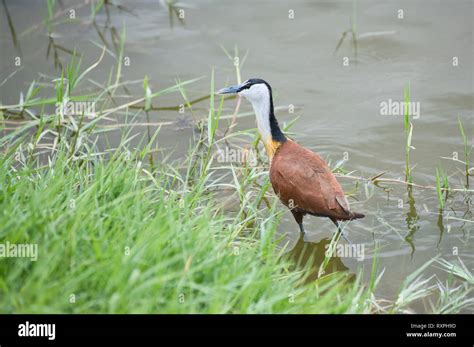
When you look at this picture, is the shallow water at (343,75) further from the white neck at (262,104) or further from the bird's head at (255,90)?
the bird's head at (255,90)

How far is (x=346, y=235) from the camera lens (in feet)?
19.8

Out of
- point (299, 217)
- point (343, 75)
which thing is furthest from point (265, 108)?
point (343, 75)

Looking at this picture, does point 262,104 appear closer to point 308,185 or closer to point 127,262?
point 308,185

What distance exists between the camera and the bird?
561cm

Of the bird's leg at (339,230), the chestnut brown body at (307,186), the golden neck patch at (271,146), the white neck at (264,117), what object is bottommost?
the bird's leg at (339,230)

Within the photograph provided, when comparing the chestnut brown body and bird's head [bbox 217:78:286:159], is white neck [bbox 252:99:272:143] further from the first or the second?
the chestnut brown body

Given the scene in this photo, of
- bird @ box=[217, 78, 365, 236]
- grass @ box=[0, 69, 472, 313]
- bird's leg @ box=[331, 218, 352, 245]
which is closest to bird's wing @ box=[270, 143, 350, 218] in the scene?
bird @ box=[217, 78, 365, 236]

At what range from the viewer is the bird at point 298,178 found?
5.61 m

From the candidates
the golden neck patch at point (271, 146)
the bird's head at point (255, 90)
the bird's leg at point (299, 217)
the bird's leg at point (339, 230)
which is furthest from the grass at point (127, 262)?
the bird's head at point (255, 90)

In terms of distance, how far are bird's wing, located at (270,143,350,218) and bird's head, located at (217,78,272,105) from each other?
1.74ft

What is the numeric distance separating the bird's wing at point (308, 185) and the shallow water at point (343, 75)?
450mm
